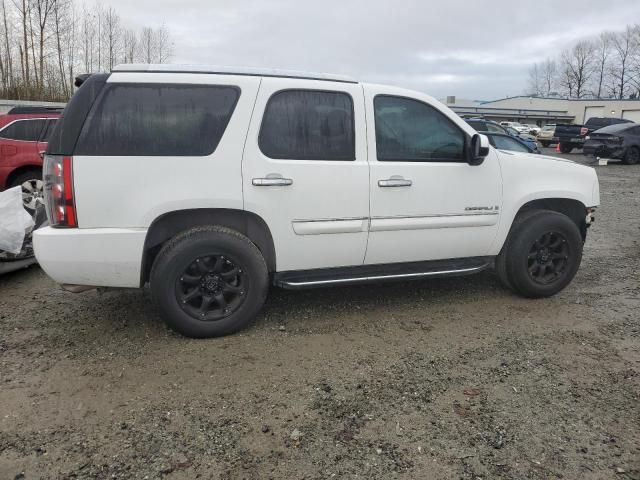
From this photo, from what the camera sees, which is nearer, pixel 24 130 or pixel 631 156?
pixel 24 130

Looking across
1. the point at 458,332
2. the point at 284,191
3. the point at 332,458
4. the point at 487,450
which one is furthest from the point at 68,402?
the point at 458,332

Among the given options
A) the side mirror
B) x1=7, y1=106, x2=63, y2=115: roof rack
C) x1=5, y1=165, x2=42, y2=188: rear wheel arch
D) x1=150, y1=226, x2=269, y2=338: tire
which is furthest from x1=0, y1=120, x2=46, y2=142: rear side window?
the side mirror

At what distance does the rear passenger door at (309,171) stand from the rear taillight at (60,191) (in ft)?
3.82

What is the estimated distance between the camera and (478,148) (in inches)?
165

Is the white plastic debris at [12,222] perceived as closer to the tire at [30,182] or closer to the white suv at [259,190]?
the white suv at [259,190]

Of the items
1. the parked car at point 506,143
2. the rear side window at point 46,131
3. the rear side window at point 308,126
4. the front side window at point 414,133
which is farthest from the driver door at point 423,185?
the parked car at point 506,143

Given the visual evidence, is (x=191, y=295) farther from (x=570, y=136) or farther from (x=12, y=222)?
(x=570, y=136)

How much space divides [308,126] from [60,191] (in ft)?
5.98

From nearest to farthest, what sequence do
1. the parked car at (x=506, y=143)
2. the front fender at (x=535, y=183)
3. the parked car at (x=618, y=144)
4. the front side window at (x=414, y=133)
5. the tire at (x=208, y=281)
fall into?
the tire at (x=208, y=281), the front side window at (x=414, y=133), the front fender at (x=535, y=183), the parked car at (x=506, y=143), the parked car at (x=618, y=144)

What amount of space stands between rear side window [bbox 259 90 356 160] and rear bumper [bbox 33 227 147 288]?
117 centimetres

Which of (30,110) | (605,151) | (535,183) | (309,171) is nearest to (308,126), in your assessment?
(309,171)

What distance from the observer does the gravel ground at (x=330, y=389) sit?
99.0 inches

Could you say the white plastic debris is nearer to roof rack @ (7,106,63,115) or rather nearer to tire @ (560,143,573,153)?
roof rack @ (7,106,63,115)

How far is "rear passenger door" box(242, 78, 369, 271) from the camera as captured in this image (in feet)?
12.3
